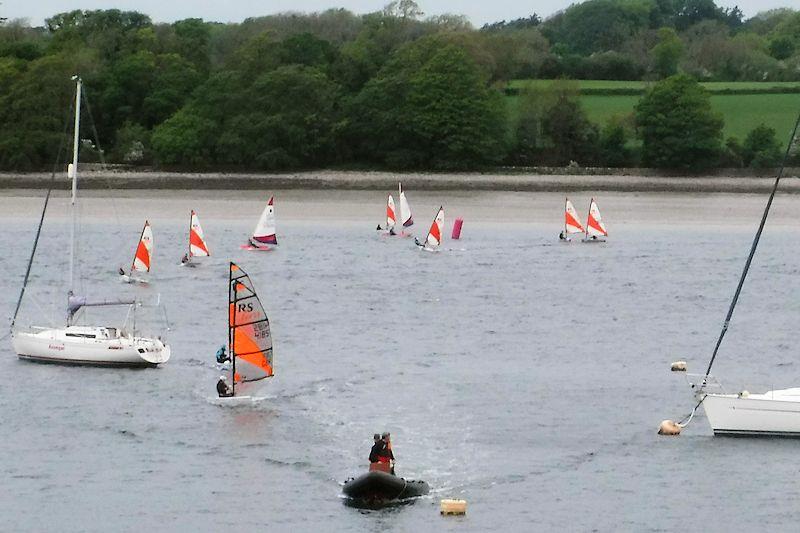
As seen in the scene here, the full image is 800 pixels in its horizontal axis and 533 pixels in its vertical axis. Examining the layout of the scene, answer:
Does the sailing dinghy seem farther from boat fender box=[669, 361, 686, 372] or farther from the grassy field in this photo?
the grassy field

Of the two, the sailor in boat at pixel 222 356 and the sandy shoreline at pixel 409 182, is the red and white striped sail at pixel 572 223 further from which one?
the sailor in boat at pixel 222 356

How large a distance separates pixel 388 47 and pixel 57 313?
103 metres

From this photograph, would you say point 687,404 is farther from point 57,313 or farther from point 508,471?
point 57,313

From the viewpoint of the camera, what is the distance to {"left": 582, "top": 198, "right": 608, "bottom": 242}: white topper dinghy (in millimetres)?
93438

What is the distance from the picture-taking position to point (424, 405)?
48.1 meters

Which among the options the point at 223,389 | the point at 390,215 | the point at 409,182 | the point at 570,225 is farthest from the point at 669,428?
the point at 409,182

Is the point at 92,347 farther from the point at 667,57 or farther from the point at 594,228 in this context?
the point at 667,57

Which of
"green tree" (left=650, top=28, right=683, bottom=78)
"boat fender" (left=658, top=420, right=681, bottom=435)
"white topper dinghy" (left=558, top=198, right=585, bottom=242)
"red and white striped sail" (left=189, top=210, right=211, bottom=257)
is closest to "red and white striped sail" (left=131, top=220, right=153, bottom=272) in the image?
"red and white striped sail" (left=189, top=210, right=211, bottom=257)

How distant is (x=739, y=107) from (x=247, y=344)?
115 m

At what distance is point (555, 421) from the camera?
46.2 meters

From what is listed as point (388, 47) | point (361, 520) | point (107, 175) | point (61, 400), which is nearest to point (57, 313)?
point (61, 400)

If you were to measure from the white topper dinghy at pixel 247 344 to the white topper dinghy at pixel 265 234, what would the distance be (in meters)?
36.7

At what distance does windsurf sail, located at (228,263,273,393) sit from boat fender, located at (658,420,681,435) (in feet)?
33.9

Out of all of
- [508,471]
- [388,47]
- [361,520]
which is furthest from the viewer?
[388,47]
